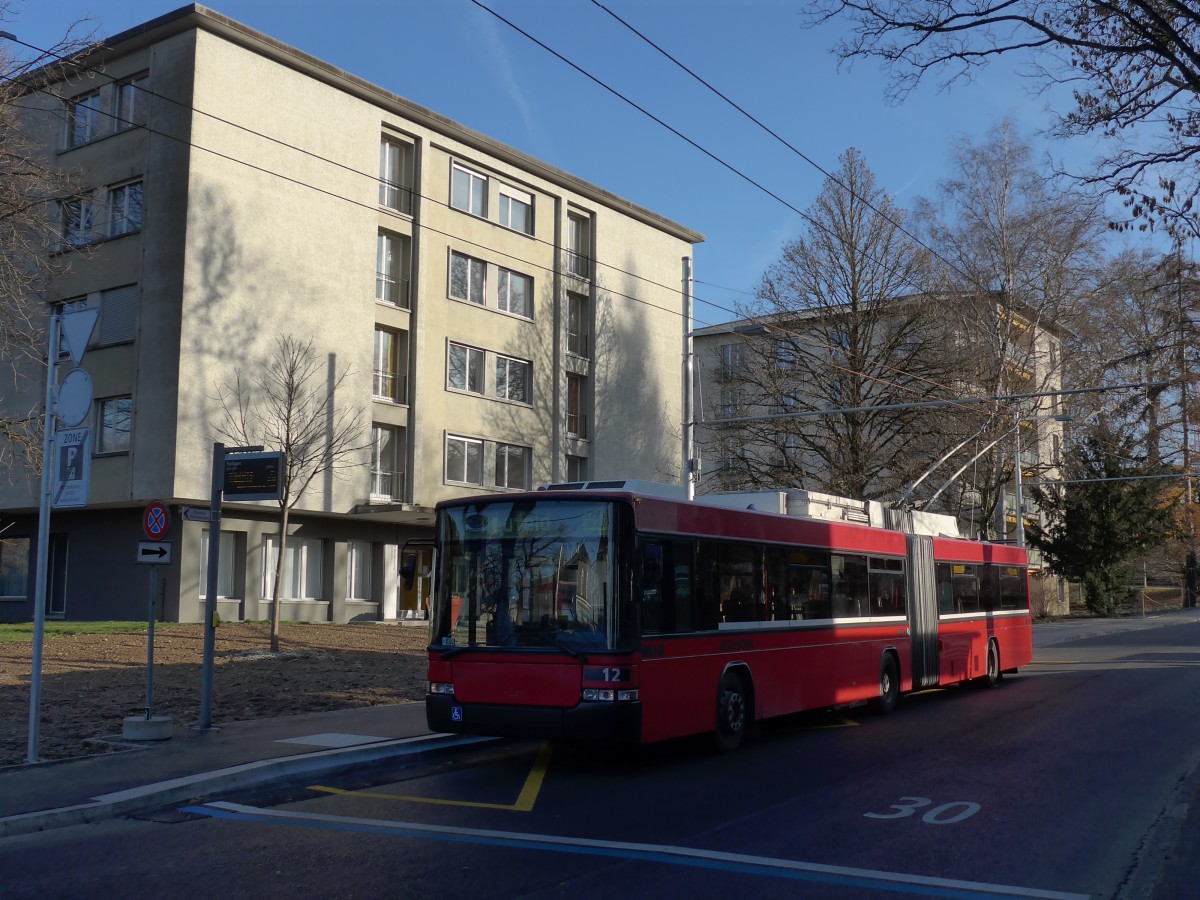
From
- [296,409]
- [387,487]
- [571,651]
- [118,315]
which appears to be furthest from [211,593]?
[387,487]

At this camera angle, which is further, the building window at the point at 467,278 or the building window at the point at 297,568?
the building window at the point at 467,278

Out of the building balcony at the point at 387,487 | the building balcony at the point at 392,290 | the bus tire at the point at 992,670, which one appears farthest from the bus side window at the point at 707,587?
the building balcony at the point at 392,290

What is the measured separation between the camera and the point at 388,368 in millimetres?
35281

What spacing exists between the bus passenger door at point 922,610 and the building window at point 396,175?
21.7 meters

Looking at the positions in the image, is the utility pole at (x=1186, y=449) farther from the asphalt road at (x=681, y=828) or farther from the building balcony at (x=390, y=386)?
the building balcony at (x=390, y=386)

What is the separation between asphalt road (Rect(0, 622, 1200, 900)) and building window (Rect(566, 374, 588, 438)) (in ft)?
95.8

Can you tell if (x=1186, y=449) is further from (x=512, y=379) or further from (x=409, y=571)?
(x=409, y=571)

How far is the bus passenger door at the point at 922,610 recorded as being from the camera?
18.0 meters

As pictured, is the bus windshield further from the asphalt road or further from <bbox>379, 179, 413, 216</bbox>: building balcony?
<bbox>379, 179, 413, 216</bbox>: building balcony

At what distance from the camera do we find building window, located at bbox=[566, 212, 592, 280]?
42125 mm

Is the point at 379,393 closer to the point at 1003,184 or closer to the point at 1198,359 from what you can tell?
the point at 1003,184

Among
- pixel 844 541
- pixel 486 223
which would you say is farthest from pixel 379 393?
pixel 844 541

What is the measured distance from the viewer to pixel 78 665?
62.8 feet

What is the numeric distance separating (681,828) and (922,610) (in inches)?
428
